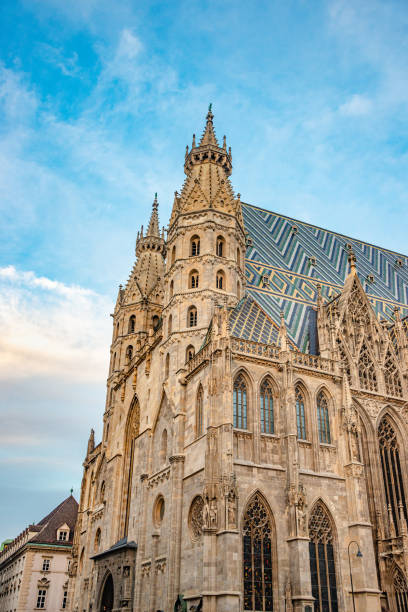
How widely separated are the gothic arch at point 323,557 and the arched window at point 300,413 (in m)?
3.22

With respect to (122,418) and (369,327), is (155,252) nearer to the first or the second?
(122,418)

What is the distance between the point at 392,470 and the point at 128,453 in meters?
17.6

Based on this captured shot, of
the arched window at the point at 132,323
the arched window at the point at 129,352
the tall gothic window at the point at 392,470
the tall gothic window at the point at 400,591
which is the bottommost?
the tall gothic window at the point at 400,591

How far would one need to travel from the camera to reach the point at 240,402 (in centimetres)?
2808

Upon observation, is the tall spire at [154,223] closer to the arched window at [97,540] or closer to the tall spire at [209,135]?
the tall spire at [209,135]

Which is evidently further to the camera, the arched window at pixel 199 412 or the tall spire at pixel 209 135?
the tall spire at pixel 209 135

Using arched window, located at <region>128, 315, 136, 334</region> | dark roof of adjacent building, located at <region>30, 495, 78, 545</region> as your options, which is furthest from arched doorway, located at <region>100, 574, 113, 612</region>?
dark roof of adjacent building, located at <region>30, 495, 78, 545</region>

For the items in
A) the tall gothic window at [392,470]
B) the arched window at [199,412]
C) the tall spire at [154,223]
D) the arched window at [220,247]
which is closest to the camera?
the arched window at [199,412]

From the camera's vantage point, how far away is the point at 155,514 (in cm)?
3145

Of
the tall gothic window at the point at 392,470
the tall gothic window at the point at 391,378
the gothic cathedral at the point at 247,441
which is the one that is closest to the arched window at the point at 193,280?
the gothic cathedral at the point at 247,441

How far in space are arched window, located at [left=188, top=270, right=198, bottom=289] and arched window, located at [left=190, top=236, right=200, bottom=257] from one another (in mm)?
1320

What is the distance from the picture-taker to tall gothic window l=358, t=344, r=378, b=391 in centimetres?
3338

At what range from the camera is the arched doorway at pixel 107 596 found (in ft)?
111

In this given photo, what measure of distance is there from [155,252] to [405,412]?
2665 cm
